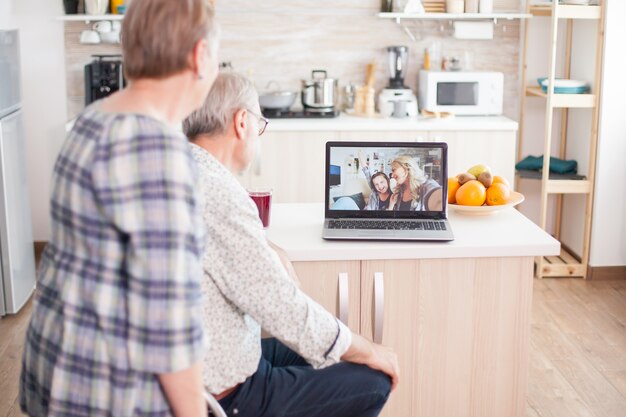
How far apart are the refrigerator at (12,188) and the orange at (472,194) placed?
2.19 m

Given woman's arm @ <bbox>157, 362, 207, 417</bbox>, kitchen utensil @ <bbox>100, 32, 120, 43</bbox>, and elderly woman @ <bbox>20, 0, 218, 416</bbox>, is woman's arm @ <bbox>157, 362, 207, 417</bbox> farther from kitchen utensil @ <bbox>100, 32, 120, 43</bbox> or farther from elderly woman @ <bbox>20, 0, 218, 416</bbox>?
kitchen utensil @ <bbox>100, 32, 120, 43</bbox>

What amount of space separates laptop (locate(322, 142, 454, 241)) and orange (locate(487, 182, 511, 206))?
21cm

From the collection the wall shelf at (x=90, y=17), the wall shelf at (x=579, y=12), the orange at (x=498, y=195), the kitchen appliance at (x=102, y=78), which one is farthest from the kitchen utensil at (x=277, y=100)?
the orange at (x=498, y=195)

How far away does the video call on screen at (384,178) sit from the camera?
102 inches

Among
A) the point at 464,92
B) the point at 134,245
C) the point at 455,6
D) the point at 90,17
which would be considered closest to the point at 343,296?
the point at 134,245

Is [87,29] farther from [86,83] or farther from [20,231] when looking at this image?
[20,231]

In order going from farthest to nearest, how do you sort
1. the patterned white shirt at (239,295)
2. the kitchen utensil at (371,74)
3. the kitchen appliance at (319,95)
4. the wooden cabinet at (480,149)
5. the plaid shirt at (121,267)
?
the kitchen utensil at (371,74) → the kitchen appliance at (319,95) → the wooden cabinet at (480,149) → the patterned white shirt at (239,295) → the plaid shirt at (121,267)

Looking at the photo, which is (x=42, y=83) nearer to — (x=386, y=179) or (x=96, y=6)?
(x=96, y=6)

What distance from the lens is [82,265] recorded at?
4.50 ft

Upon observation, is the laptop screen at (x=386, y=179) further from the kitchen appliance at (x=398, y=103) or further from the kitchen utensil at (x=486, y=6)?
the kitchen utensil at (x=486, y=6)

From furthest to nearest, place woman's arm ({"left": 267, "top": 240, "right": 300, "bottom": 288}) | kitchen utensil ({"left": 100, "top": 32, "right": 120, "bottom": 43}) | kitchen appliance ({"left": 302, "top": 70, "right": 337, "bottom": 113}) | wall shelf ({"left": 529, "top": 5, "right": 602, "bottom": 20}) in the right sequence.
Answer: kitchen utensil ({"left": 100, "top": 32, "right": 120, "bottom": 43})
kitchen appliance ({"left": 302, "top": 70, "right": 337, "bottom": 113})
wall shelf ({"left": 529, "top": 5, "right": 602, "bottom": 20})
woman's arm ({"left": 267, "top": 240, "right": 300, "bottom": 288})

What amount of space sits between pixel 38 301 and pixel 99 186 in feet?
0.86

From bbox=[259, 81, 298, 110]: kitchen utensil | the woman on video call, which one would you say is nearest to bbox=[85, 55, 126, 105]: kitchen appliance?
bbox=[259, 81, 298, 110]: kitchen utensil

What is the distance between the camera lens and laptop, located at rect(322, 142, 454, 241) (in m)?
2.58
